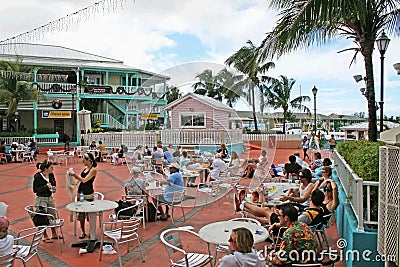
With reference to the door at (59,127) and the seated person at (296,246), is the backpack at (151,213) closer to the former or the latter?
the seated person at (296,246)

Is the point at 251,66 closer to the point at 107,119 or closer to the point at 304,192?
the point at 304,192

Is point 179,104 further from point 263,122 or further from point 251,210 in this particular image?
point 251,210

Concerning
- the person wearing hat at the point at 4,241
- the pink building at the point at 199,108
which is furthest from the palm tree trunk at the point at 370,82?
the person wearing hat at the point at 4,241

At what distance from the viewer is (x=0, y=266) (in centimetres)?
433

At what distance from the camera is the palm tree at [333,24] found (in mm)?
6164

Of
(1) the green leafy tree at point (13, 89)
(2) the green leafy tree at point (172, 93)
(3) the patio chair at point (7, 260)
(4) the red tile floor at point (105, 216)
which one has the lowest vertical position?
(4) the red tile floor at point (105, 216)

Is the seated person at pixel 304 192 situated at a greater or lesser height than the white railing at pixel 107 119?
lesser

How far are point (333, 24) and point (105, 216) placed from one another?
6720 millimetres

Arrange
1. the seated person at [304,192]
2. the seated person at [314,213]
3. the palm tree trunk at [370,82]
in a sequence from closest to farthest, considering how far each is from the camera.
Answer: the seated person at [314,213] < the seated person at [304,192] < the palm tree trunk at [370,82]

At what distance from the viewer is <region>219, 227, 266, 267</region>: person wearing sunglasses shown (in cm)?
367

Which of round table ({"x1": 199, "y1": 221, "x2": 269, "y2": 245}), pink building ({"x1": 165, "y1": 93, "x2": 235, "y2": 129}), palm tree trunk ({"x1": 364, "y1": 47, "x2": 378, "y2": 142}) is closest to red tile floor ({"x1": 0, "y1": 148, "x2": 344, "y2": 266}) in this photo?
round table ({"x1": 199, "y1": 221, "x2": 269, "y2": 245})

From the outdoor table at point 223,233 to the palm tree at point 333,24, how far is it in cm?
329

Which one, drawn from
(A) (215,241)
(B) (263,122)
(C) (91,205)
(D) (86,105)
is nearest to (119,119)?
(D) (86,105)

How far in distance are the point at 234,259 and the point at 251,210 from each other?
3199mm
